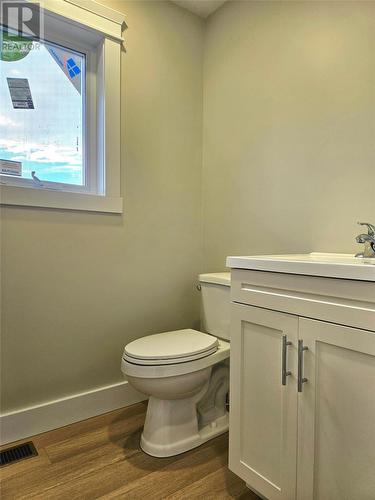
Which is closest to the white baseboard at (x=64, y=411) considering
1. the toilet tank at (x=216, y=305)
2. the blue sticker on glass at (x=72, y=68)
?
the toilet tank at (x=216, y=305)

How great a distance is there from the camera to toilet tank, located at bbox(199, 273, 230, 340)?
67.8 inches

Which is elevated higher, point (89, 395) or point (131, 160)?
point (131, 160)

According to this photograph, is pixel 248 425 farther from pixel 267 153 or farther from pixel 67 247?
pixel 267 153

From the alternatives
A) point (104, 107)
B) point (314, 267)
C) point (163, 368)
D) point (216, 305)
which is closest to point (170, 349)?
point (163, 368)

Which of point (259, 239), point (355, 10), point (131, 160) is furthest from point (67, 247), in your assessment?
point (355, 10)

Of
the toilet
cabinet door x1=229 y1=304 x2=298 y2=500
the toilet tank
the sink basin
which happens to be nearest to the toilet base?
the toilet

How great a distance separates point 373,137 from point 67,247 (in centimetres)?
152

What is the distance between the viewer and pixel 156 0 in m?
1.98

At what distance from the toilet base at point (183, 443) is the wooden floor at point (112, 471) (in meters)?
0.02

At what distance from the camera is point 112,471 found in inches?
53.3

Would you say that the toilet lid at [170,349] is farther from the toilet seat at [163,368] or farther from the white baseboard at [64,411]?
the white baseboard at [64,411]

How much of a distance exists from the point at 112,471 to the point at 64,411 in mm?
475

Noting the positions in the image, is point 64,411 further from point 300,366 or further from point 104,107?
point 104,107

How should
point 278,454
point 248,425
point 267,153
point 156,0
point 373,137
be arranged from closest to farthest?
point 278,454 < point 248,425 < point 373,137 < point 267,153 < point 156,0
